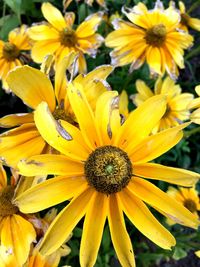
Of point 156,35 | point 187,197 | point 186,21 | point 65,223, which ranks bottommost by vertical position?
point 187,197

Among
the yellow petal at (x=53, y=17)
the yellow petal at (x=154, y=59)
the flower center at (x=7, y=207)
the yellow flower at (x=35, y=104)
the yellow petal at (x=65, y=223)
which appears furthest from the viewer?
the yellow petal at (x=53, y=17)

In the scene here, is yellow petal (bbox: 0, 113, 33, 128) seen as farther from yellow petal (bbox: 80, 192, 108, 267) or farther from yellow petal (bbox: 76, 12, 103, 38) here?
yellow petal (bbox: 76, 12, 103, 38)

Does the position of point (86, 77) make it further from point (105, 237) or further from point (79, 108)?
point (105, 237)

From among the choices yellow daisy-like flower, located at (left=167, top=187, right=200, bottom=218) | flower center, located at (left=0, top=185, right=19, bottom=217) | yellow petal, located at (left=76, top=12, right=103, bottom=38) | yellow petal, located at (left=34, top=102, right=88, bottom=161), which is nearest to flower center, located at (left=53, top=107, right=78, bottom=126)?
yellow petal, located at (left=34, top=102, right=88, bottom=161)

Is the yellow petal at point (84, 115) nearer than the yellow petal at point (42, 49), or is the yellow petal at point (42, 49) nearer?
the yellow petal at point (84, 115)

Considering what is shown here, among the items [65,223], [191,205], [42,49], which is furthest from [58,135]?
[191,205]

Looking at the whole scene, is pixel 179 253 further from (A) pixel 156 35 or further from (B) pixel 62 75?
(B) pixel 62 75

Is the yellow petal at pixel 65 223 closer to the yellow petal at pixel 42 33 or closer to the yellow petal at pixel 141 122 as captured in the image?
the yellow petal at pixel 141 122

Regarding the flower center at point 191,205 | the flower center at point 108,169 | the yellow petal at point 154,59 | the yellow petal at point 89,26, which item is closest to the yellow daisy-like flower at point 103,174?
the flower center at point 108,169
